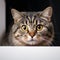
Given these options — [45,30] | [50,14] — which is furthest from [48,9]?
[45,30]

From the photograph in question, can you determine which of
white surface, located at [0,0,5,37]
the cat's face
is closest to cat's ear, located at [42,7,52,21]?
the cat's face

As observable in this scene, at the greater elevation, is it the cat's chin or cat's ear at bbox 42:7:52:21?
cat's ear at bbox 42:7:52:21

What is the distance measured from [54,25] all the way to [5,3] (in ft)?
1.48

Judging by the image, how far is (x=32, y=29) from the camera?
3.70ft

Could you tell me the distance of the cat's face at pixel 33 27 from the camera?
112cm

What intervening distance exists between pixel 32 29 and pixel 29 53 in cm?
20

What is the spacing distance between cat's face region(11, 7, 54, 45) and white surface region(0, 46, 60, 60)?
0.06 meters

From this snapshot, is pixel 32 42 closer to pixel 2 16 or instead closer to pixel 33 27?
pixel 33 27

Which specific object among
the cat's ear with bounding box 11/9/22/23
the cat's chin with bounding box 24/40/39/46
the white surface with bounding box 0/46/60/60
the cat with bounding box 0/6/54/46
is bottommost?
the white surface with bounding box 0/46/60/60

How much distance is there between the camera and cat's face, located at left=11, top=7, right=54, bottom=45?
1124 mm

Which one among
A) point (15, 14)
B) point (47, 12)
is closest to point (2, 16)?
point (15, 14)

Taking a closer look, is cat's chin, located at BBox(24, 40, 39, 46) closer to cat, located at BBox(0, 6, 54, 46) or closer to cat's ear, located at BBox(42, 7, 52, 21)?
cat, located at BBox(0, 6, 54, 46)

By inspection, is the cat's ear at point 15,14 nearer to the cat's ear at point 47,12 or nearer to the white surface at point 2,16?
the white surface at point 2,16

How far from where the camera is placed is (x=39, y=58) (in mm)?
1137
